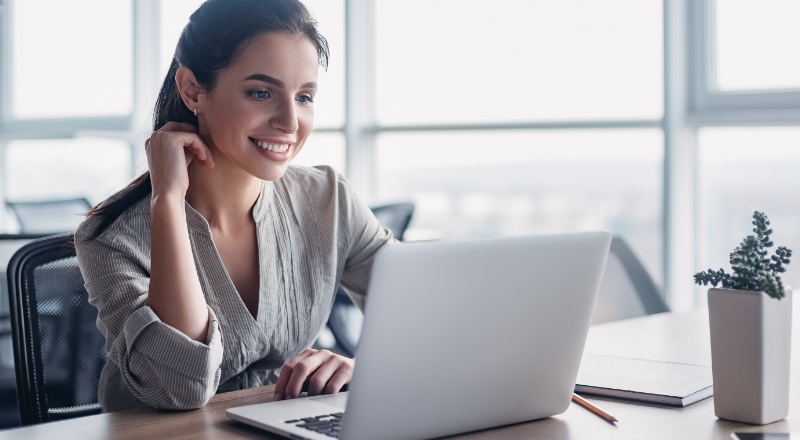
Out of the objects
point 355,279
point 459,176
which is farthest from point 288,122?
point 459,176

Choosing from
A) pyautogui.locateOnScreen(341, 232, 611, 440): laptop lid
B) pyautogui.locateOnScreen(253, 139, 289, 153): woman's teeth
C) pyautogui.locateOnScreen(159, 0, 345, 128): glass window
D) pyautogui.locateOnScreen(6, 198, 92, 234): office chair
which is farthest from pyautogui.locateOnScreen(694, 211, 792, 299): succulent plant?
pyautogui.locateOnScreen(159, 0, 345, 128): glass window

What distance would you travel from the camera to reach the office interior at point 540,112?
3.51 m

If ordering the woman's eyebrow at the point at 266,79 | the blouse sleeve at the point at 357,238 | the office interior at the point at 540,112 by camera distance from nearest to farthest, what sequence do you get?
1. the woman's eyebrow at the point at 266,79
2. the blouse sleeve at the point at 357,238
3. the office interior at the point at 540,112

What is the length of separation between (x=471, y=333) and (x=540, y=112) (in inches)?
133

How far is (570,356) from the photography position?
→ 1.08 metres

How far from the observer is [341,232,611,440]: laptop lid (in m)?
0.90

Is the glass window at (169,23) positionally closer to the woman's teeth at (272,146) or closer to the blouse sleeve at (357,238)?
the blouse sleeve at (357,238)

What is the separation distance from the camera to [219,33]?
5.22 feet

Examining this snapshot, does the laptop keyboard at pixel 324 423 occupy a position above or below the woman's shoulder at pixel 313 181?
below

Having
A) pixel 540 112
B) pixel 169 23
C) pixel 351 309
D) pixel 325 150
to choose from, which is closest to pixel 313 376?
pixel 351 309

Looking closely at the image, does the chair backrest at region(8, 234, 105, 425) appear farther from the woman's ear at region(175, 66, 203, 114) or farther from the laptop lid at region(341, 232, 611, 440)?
the laptop lid at region(341, 232, 611, 440)

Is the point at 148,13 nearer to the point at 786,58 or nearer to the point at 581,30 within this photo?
the point at 581,30

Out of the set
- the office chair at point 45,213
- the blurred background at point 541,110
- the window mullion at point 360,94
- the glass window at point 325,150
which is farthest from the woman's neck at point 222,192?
the glass window at point 325,150

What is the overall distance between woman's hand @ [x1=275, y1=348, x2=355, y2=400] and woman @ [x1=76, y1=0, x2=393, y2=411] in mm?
21
